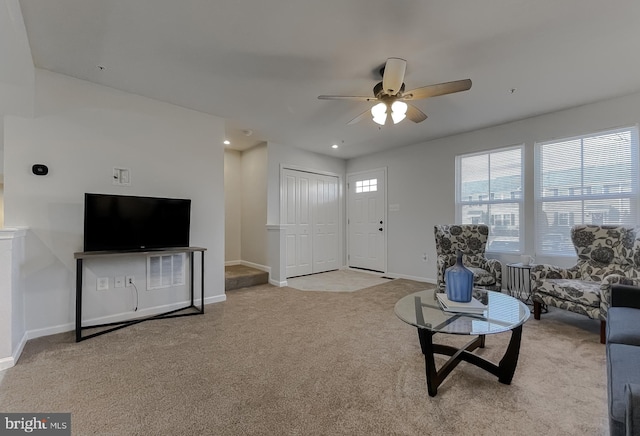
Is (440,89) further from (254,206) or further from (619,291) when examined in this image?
(254,206)

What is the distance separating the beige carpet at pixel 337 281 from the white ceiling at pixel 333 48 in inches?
105

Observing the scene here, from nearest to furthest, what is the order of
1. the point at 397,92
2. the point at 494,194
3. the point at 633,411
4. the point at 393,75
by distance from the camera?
the point at 633,411 < the point at 393,75 < the point at 397,92 < the point at 494,194

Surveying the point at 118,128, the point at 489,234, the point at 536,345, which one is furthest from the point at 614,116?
the point at 118,128

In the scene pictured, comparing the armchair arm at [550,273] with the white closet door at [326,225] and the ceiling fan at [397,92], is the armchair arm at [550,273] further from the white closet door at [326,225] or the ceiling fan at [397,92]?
the white closet door at [326,225]

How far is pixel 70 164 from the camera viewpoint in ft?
9.08

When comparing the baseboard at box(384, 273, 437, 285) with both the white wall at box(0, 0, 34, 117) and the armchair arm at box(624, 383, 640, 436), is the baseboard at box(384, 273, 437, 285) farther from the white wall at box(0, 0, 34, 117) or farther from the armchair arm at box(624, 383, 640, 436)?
the white wall at box(0, 0, 34, 117)

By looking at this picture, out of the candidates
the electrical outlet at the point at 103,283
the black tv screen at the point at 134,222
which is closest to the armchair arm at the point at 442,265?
the black tv screen at the point at 134,222

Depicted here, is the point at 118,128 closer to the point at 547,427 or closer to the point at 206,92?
the point at 206,92

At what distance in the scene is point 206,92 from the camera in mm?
3053

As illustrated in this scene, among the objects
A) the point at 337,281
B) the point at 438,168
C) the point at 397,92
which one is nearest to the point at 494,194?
the point at 438,168

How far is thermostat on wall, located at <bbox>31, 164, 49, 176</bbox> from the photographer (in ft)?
8.50

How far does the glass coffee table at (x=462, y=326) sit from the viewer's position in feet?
5.65

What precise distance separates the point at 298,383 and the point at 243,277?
2.88m

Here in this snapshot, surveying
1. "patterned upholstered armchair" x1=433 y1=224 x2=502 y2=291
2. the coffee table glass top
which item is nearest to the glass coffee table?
the coffee table glass top
